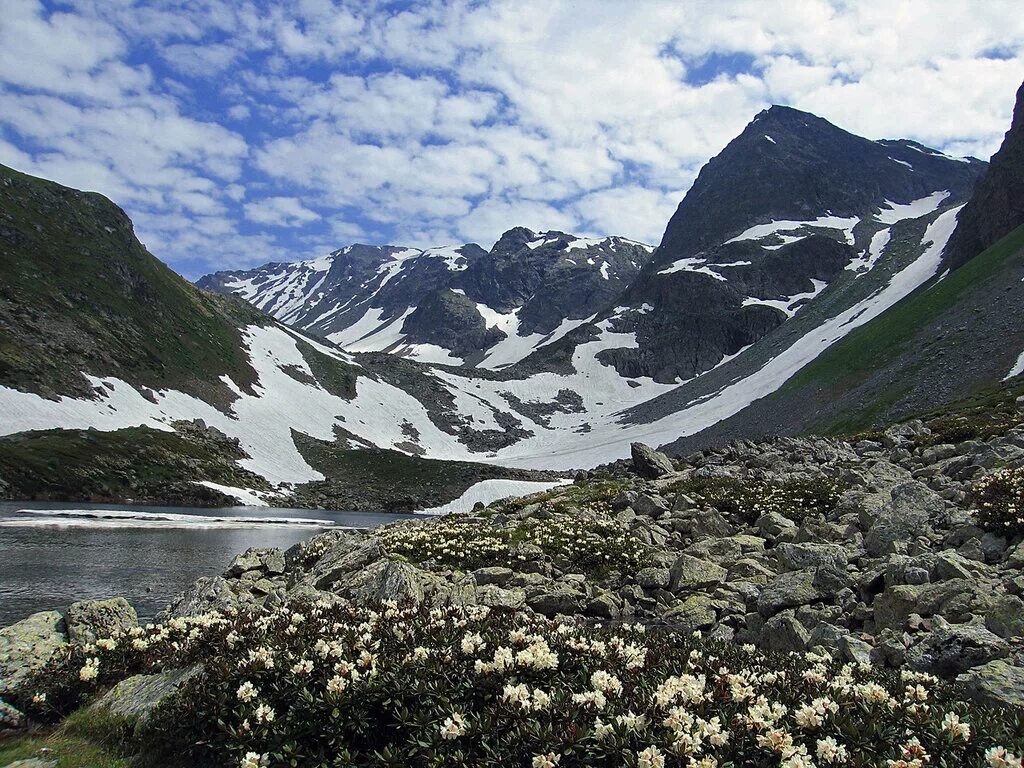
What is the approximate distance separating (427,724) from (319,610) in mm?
4429

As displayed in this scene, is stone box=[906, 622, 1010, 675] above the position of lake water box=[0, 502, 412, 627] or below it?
above

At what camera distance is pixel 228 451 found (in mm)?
100625

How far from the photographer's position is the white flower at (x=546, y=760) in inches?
185

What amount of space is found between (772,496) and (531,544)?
1237 cm

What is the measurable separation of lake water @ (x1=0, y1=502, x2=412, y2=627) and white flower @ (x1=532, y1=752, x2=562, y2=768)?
2172 cm

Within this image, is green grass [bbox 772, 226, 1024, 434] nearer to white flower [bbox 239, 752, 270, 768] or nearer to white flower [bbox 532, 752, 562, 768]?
white flower [bbox 532, 752, 562, 768]

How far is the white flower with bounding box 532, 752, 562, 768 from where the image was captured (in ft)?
15.4

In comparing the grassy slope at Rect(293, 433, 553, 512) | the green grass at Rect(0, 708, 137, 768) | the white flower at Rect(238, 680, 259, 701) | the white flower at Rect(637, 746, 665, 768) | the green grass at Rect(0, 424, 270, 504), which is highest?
the green grass at Rect(0, 424, 270, 504)

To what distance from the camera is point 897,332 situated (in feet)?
319

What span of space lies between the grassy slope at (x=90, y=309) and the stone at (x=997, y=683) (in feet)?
343

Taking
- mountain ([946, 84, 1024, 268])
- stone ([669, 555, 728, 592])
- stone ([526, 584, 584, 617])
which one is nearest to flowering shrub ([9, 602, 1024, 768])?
stone ([526, 584, 584, 617])

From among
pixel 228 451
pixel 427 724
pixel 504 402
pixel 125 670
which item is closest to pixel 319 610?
pixel 125 670

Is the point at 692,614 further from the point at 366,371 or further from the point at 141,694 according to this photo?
the point at 366,371

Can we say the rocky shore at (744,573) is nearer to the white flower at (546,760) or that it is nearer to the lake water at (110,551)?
the white flower at (546,760)
